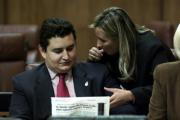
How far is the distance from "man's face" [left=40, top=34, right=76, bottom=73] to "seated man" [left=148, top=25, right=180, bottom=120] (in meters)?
0.60

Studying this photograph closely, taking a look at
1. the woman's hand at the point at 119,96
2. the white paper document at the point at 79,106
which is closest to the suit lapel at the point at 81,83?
the woman's hand at the point at 119,96

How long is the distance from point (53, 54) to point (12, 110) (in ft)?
1.16

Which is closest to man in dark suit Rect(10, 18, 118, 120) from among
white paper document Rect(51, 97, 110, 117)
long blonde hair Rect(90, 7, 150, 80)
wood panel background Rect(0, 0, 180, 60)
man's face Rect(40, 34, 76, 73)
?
man's face Rect(40, 34, 76, 73)

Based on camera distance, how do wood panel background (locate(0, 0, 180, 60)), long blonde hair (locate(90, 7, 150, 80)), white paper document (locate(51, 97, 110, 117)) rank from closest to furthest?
white paper document (locate(51, 97, 110, 117))
long blonde hair (locate(90, 7, 150, 80))
wood panel background (locate(0, 0, 180, 60))

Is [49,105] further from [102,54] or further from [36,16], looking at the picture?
[36,16]

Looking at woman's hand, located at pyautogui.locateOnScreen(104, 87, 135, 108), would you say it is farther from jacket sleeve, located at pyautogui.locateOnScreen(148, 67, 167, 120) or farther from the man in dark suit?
jacket sleeve, located at pyautogui.locateOnScreen(148, 67, 167, 120)

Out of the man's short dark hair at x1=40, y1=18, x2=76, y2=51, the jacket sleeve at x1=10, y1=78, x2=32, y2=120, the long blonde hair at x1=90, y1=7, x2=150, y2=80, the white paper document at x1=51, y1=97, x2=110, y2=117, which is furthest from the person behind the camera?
the long blonde hair at x1=90, y1=7, x2=150, y2=80

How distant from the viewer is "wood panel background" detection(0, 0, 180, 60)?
22.1 ft

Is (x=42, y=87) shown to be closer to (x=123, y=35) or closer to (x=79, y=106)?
(x=79, y=106)

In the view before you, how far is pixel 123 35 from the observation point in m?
2.50

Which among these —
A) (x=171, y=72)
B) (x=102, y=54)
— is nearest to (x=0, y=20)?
(x=102, y=54)

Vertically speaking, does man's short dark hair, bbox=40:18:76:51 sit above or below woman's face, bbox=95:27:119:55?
above

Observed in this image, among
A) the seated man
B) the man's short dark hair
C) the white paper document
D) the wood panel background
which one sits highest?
the man's short dark hair

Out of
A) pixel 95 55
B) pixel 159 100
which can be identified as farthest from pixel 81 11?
pixel 159 100
